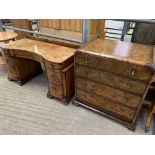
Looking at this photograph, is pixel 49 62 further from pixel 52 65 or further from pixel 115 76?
pixel 115 76

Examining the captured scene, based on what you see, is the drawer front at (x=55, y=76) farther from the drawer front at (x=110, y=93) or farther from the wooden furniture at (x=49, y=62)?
the drawer front at (x=110, y=93)

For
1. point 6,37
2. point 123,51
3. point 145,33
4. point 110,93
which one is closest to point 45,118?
point 110,93

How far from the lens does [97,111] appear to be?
5.84ft

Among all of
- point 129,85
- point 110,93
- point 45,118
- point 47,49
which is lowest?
point 45,118

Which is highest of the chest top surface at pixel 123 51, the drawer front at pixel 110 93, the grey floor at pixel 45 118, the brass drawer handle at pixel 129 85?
the chest top surface at pixel 123 51

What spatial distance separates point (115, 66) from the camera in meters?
1.34

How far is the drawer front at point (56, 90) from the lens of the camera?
1.85m

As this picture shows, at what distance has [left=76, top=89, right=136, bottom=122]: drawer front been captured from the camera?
1545 millimetres

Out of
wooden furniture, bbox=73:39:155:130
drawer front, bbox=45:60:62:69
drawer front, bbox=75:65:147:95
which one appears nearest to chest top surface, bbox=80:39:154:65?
wooden furniture, bbox=73:39:155:130

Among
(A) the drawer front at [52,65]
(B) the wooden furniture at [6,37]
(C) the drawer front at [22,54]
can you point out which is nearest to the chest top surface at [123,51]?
(A) the drawer front at [52,65]

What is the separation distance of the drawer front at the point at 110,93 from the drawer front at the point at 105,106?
0.22 feet

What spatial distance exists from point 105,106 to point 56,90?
0.68 m
